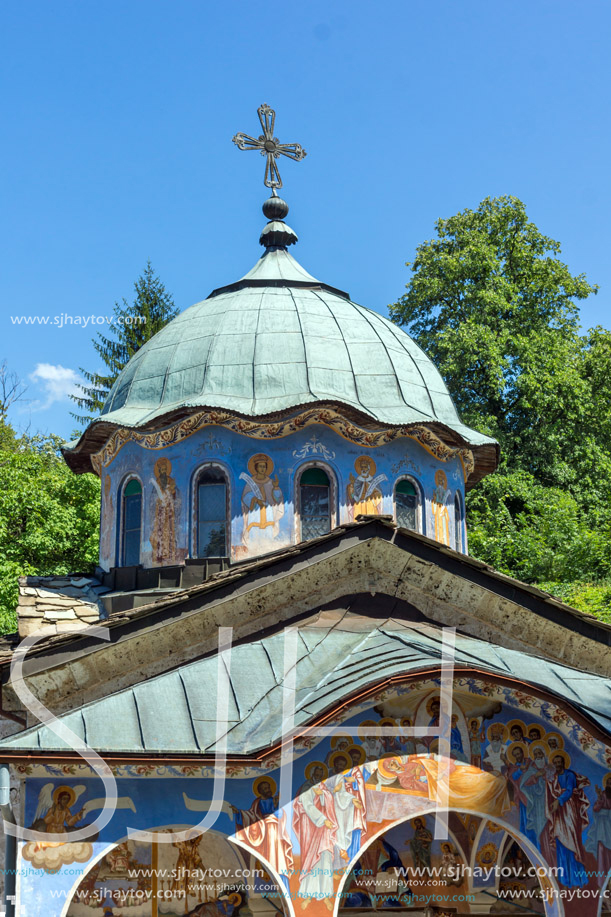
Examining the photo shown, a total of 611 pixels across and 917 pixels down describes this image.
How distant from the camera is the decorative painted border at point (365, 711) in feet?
30.7

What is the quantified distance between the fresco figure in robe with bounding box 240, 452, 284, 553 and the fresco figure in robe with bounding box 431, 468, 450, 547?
253 centimetres

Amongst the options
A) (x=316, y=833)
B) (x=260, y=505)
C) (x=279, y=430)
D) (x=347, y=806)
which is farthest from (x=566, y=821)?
(x=279, y=430)

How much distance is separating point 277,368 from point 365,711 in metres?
7.36

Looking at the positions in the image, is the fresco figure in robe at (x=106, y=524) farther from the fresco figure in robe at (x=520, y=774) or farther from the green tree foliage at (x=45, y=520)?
the green tree foliage at (x=45, y=520)

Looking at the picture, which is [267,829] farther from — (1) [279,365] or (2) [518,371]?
(2) [518,371]

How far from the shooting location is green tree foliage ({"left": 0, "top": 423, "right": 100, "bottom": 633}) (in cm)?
2562

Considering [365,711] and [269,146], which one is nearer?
[365,711]

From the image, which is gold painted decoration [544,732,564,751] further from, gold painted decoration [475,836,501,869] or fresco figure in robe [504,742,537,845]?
gold painted decoration [475,836,501,869]

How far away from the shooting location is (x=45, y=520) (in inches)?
1024

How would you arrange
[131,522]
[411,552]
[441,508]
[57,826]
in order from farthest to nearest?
[441,508] < [131,522] < [411,552] < [57,826]

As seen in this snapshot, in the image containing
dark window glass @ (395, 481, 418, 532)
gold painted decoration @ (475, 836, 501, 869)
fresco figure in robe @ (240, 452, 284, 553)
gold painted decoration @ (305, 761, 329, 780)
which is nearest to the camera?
gold painted decoration @ (305, 761, 329, 780)

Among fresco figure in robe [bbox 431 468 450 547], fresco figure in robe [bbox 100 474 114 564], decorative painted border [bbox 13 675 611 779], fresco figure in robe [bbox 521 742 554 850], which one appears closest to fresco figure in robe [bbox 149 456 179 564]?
fresco figure in robe [bbox 100 474 114 564]

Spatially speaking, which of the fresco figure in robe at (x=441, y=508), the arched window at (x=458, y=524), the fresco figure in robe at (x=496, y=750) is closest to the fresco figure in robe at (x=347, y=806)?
the fresco figure in robe at (x=496, y=750)

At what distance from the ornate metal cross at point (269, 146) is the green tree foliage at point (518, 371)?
31.7 feet
